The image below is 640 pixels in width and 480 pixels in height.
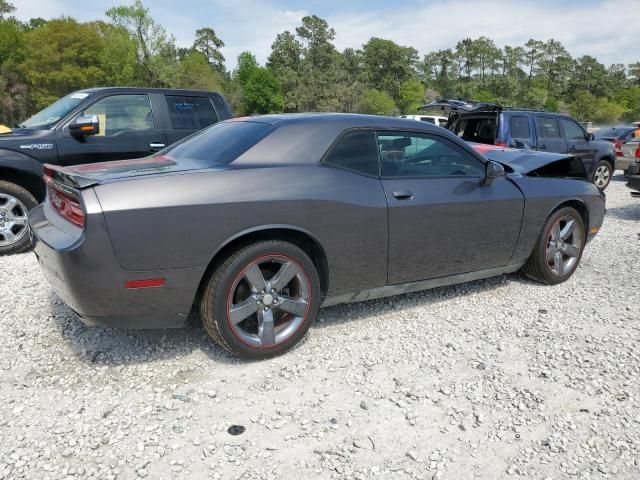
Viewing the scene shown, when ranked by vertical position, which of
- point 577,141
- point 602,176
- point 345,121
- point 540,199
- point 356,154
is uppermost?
point 345,121

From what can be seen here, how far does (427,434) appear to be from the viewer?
2357mm

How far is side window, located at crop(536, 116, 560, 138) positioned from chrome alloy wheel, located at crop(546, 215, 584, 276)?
17.8 ft

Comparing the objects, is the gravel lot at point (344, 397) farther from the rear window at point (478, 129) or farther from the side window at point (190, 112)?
the rear window at point (478, 129)

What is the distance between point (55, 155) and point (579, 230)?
5.60 meters

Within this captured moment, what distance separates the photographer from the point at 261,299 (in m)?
2.96

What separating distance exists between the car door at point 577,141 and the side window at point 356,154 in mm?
8095

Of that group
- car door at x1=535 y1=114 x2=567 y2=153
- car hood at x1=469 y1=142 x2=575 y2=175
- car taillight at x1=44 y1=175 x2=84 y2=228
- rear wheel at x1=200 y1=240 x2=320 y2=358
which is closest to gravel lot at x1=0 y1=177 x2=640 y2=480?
rear wheel at x1=200 y1=240 x2=320 y2=358

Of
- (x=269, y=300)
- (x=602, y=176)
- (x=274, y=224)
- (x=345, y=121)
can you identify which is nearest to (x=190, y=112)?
(x=345, y=121)

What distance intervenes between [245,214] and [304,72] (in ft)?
284

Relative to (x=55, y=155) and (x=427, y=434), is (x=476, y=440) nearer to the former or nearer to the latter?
(x=427, y=434)

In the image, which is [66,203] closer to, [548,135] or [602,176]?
[548,135]

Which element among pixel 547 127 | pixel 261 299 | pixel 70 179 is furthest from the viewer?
pixel 547 127

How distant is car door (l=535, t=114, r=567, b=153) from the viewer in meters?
9.27

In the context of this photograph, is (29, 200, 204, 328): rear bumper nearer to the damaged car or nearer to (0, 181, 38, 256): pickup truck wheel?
(0, 181, 38, 256): pickup truck wheel
